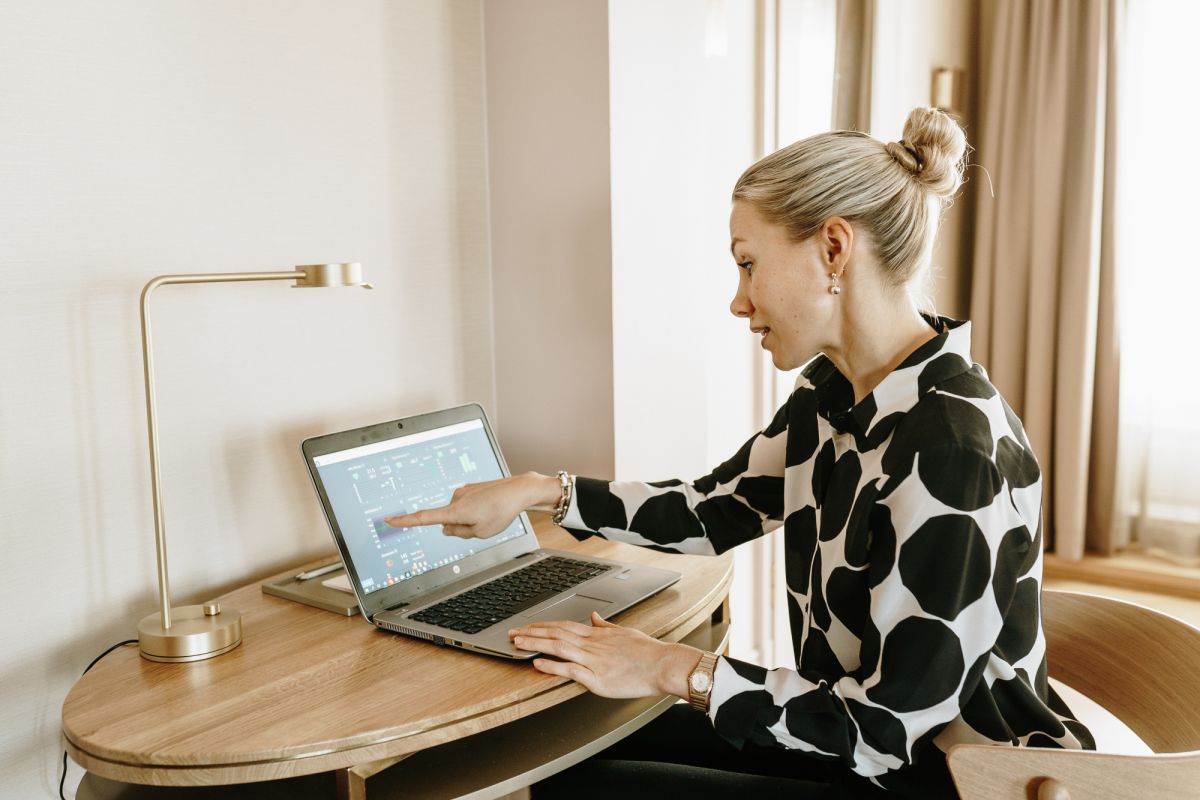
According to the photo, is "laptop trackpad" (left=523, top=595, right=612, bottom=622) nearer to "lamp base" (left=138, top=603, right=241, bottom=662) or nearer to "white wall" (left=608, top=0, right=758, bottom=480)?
"lamp base" (left=138, top=603, right=241, bottom=662)

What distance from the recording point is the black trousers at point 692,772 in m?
1.18

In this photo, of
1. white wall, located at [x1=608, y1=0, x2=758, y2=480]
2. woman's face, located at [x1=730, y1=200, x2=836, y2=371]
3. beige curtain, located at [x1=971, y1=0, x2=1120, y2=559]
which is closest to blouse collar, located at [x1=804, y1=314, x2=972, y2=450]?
woman's face, located at [x1=730, y1=200, x2=836, y2=371]

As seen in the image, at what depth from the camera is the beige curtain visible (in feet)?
9.74

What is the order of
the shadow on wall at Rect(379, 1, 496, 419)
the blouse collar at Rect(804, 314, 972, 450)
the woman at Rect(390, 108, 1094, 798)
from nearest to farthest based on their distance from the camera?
the woman at Rect(390, 108, 1094, 798), the blouse collar at Rect(804, 314, 972, 450), the shadow on wall at Rect(379, 1, 496, 419)

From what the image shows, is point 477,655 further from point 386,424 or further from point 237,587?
point 237,587

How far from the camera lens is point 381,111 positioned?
65.4 inches

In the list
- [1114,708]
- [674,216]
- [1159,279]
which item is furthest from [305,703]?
[1159,279]

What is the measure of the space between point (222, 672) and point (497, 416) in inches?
35.7

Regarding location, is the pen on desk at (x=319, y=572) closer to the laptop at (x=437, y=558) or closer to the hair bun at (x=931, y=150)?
the laptop at (x=437, y=558)

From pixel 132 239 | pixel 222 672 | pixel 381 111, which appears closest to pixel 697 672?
pixel 222 672

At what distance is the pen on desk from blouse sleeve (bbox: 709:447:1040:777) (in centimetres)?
70

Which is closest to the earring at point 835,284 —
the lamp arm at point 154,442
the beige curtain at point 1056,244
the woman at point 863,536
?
the woman at point 863,536

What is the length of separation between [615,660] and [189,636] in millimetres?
518

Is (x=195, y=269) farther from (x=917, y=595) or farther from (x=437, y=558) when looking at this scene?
(x=917, y=595)
